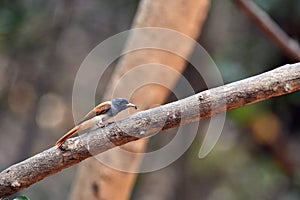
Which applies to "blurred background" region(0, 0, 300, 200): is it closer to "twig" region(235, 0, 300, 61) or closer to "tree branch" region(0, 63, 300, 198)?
"twig" region(235, 0, 300, 61)

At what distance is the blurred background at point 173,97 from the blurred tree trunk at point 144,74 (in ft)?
1.41

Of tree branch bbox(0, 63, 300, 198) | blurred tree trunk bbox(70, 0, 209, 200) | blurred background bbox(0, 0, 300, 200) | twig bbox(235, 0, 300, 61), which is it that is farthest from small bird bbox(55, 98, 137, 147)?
blurred background bbox(0, 0, 300, 200)

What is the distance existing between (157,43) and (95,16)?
79cm

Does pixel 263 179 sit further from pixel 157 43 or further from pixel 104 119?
pixel 104 119

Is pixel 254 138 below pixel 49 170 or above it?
below

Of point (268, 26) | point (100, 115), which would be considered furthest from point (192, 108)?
point (268, 26)

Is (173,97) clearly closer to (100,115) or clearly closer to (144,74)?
(144,74)

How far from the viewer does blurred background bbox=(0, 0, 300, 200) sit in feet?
5.08

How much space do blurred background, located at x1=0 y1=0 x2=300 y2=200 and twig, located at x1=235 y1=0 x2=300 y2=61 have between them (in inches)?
9.8

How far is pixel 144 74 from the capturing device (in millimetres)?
1048

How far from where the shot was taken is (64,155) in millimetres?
521

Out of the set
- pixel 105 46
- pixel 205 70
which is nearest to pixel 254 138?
pixel 205 70

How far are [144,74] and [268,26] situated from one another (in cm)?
31

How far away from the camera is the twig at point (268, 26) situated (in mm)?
1152
